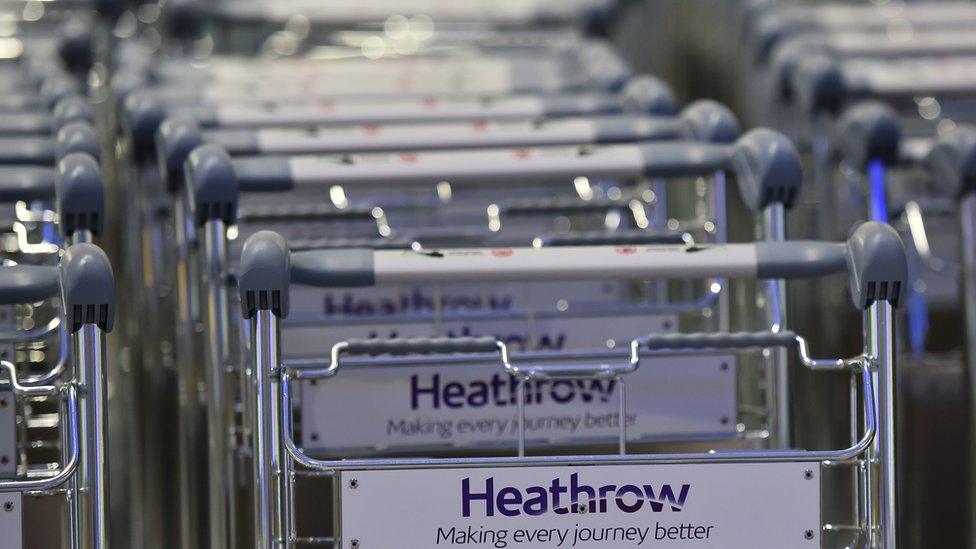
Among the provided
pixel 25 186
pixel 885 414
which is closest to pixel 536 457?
pixel 885 414

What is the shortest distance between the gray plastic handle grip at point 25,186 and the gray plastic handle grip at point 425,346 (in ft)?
2.21

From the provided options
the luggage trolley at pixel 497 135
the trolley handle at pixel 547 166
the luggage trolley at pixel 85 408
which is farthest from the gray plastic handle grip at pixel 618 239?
the luggage trolley at pixel 85 408

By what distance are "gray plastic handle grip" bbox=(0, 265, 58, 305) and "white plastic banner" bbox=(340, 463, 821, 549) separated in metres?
0.55

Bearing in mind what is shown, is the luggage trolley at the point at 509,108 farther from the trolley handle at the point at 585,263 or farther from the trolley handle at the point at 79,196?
the trolley handle at the point at 585,263

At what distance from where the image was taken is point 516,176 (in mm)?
3461

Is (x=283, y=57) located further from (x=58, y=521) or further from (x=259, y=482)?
(x=259, y=482)

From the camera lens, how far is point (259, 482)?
8.41 ft

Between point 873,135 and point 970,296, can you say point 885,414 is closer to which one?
point 970,296

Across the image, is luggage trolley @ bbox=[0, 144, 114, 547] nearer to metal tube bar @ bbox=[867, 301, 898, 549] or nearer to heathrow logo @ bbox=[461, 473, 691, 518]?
heathrow logo @ bbox=[461, 473, 691, 518]

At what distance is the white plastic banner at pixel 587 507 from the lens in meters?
2.55

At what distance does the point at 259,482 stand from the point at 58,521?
552 millimetres

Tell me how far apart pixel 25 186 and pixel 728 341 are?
1264 mm

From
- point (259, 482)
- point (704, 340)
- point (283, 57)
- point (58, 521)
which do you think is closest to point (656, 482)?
point (704, 340)

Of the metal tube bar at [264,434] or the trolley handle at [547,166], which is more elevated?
the trolley handle at [547,166]
